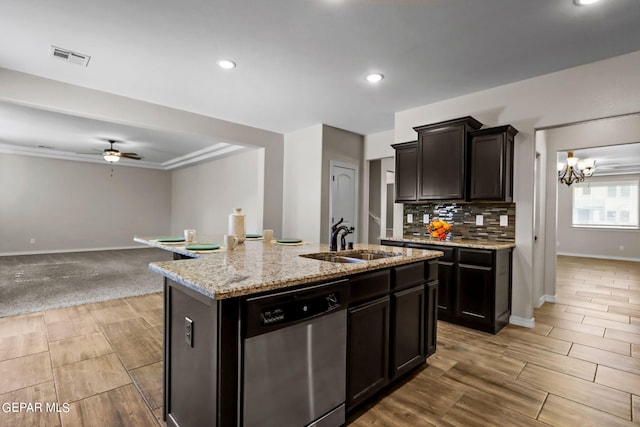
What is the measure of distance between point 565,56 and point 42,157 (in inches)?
423

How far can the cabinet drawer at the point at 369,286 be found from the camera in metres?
1.76

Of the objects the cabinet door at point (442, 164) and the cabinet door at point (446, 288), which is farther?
the cabinet door at point (442, 164)

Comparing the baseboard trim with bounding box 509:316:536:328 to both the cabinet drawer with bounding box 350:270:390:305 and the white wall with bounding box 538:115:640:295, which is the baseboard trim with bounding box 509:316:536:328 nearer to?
the white wall with bounding box 538:115:640:295

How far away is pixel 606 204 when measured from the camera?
349 inches

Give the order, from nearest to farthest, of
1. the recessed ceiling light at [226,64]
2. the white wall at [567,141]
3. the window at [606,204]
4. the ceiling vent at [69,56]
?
1. the ceiling vent at [69,56]
2. the recessed ceiling light at [226,64]
3. the white wall at [567,141]
4. the window at [606,204]

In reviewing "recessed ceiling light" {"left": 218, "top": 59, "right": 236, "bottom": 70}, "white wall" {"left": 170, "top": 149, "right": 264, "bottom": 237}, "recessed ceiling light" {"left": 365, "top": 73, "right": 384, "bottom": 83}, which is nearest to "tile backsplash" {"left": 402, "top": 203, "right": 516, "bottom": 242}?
"recessed ceiling light" {"left": 365, "top": 73, "right": 384, "bottom": 83}

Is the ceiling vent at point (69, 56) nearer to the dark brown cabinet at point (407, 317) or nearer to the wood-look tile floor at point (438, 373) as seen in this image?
the wood-look tile floor at point (438, 373)

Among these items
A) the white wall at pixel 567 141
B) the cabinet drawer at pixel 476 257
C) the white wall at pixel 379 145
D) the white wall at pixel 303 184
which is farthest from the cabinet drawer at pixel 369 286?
the white wall at pixel 379 145

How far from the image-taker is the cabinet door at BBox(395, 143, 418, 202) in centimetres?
401

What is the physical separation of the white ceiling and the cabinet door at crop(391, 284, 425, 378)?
205 cm

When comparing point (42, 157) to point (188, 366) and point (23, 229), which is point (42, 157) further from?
Result: point (188, 366)

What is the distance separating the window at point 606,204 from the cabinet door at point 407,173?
8116 millimetres

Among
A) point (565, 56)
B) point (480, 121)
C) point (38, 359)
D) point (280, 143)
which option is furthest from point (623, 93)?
point (38, 359)

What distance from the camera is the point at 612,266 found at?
24.1ft
